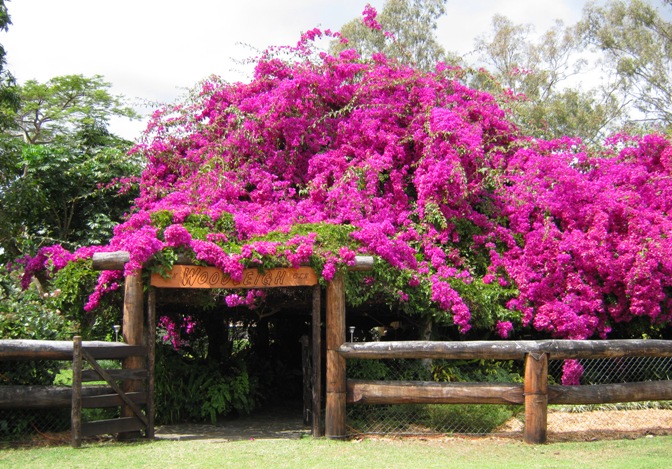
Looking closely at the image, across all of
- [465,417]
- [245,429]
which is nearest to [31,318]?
[245,429]

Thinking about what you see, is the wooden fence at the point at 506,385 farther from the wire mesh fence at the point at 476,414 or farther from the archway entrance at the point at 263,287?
the wire mesh fence at the point at 476,414

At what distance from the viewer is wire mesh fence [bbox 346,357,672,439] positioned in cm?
976

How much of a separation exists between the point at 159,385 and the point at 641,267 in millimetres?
8262

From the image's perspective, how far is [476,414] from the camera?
9938mm

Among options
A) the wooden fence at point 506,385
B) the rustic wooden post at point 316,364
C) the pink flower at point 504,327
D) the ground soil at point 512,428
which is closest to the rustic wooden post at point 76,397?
the ground soil at point 512,428

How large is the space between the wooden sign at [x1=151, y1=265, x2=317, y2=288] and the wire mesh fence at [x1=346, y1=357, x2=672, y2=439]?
1.97m

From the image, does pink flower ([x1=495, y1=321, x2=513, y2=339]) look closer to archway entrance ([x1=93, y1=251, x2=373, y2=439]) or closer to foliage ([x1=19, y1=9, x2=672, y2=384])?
foliage ([x1=19, y1=9, x2=672, y2=384])

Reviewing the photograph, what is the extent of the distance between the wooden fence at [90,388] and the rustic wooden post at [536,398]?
197 inches

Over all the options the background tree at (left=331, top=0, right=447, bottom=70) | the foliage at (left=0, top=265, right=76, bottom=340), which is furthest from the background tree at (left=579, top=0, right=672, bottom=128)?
the foliage at (left=0, top=265, right=76, bottom=340)

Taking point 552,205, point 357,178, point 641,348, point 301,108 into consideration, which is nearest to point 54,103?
point 301,108

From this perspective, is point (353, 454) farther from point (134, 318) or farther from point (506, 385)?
point (134, 318)

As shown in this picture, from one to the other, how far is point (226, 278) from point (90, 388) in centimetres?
232

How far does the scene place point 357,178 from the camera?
11930mm

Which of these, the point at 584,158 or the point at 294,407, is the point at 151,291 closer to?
the point at 294,407
